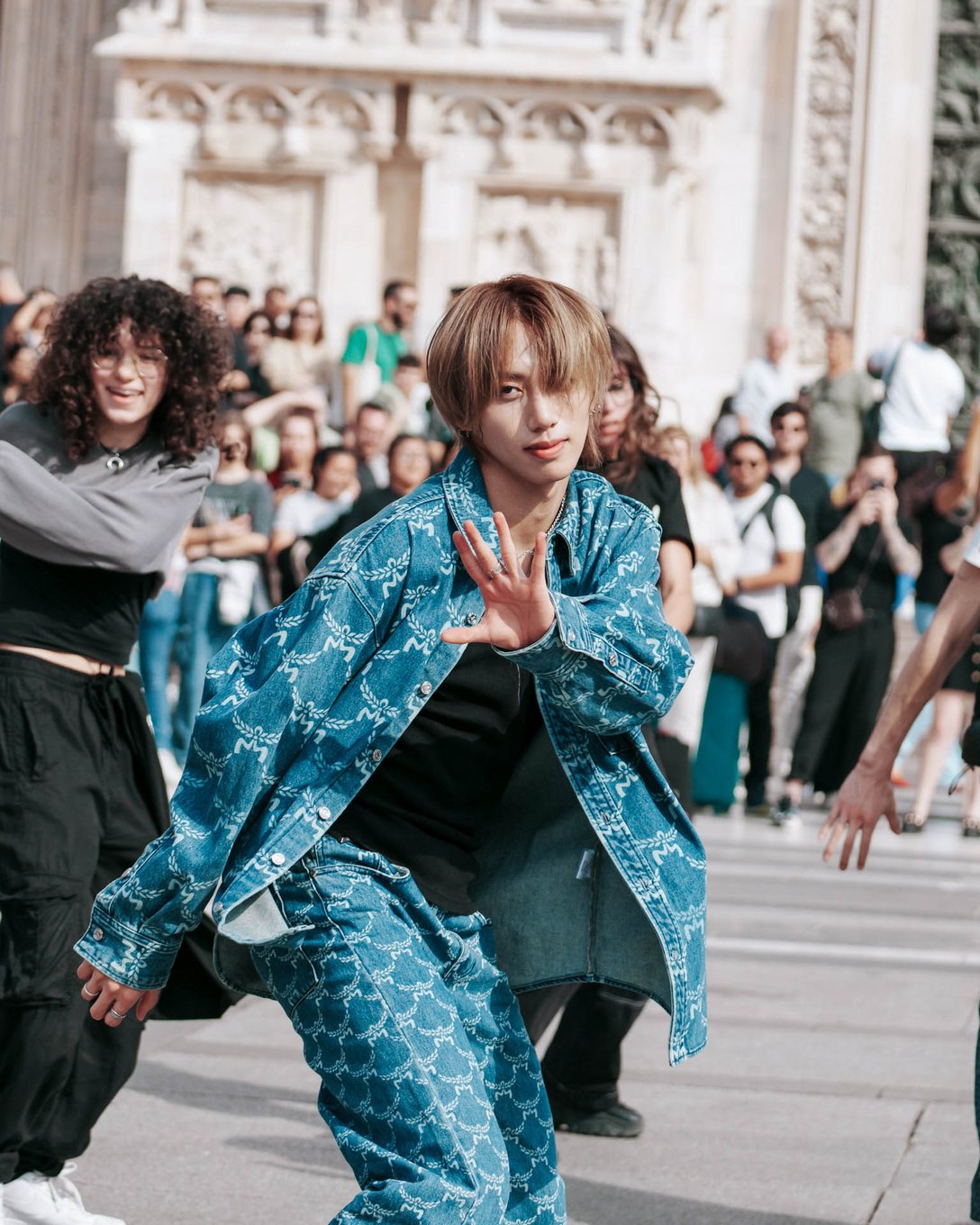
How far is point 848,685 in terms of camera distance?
12.6 metres

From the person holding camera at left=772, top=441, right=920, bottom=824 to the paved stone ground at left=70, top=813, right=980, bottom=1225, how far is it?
3831mm

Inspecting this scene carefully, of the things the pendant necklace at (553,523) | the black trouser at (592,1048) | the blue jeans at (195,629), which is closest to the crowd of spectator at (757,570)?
the blue jeans at (195,629)

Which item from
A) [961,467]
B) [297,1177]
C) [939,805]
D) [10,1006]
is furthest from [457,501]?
[939,805]

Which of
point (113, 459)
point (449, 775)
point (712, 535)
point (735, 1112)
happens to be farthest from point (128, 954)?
point (712, 535)

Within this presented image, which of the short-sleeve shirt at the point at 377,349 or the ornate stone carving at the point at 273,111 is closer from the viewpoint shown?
the short-sleeve shirt at the point at 377,349

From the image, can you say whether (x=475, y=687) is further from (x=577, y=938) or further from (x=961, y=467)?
(x=961, y=467)

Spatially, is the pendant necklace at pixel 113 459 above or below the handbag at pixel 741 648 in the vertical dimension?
above

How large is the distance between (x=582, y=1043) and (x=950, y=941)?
3345 mm

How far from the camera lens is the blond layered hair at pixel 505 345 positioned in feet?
11.1

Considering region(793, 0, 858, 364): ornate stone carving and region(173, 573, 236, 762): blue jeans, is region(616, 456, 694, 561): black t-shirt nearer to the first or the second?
region(173, 573, 236, 762): blue jeans

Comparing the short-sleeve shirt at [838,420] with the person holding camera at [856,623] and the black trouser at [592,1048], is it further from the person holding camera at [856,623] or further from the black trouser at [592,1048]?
the black trouser at [592,1048]

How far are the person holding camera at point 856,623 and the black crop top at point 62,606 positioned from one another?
7869 mm

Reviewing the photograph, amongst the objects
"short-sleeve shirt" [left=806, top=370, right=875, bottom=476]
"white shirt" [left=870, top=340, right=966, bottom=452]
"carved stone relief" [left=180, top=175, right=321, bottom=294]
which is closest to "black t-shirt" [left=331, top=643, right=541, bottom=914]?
"white shirt" [left=870, top=340, right=966, bottom=452]

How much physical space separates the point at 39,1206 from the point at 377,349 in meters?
11.5
